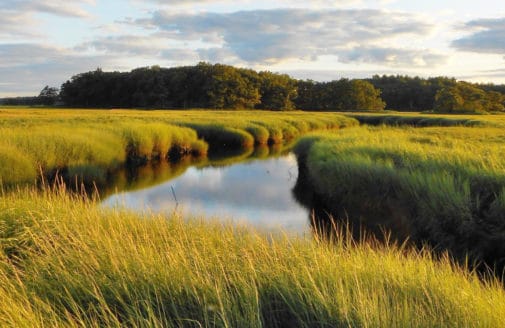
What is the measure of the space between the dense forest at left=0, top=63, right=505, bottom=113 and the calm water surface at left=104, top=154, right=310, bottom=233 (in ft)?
190

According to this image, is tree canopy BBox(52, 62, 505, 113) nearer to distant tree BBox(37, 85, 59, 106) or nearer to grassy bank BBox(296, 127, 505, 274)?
distant tree BBox(37, 85, 59, 106)

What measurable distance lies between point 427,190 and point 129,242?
5.89 meters

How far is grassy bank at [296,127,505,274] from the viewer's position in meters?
7.61

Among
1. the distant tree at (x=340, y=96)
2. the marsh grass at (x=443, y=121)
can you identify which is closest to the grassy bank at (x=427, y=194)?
the marsh grass at (x=443, y=121)

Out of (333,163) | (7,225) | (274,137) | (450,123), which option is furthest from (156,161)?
(450,123)

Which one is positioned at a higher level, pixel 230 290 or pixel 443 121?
pixel 443 121

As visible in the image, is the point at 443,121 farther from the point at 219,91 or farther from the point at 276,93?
the point at 276,93

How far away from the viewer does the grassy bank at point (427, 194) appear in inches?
300

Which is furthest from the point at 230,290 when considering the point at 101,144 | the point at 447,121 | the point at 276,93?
the point at 276,93

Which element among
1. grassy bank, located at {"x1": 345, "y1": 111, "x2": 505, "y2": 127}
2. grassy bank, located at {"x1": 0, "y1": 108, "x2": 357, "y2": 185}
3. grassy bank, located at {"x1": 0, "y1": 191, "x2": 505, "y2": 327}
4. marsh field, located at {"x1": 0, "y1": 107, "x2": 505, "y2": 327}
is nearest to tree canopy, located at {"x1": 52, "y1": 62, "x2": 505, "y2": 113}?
grassy bank, located at {"x1": 345, "y1": 111, "x2": 505, "y2": 127}

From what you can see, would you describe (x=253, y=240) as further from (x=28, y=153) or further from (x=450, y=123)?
(x=450, y=123)

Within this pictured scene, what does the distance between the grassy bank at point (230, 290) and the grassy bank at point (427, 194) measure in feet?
9.84

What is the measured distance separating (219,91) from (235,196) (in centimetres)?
6420

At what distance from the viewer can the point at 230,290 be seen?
420 cm
